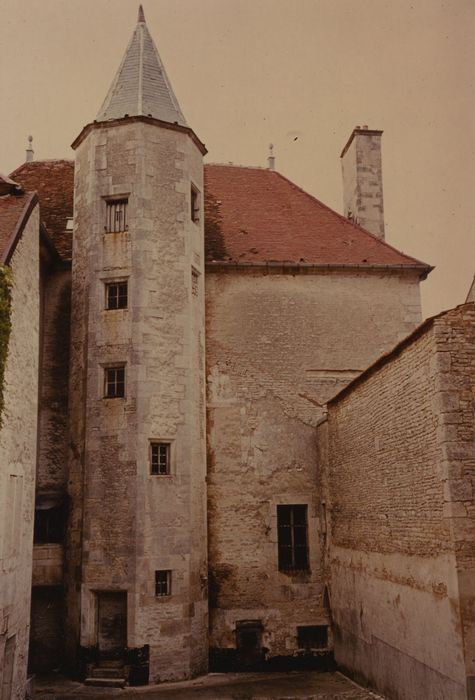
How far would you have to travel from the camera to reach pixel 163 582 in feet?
47.9

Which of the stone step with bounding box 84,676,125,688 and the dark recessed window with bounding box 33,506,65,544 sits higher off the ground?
the dark recessed window with bounding box 33,506,65,544

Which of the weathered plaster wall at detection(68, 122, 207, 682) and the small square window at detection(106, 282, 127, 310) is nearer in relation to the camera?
the weathered plaster wall at detection(68, 122, 207, 682)

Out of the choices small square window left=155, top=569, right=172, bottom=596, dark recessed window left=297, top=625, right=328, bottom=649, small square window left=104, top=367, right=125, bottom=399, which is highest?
small square window left=104, top=367, right=125, bottom=399

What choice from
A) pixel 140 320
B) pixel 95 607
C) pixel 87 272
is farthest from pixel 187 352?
pixel 95 607

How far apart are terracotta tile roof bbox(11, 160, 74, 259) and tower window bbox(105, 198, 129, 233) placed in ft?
5.06

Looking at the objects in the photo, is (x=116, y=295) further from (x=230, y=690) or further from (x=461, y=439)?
(x=461, y=439)

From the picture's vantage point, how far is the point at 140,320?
15492 millimetres

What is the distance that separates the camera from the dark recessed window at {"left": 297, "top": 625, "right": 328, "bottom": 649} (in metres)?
16.1

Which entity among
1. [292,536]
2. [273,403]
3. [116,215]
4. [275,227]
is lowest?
[292,536]

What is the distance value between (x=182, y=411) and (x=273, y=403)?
2.62 m

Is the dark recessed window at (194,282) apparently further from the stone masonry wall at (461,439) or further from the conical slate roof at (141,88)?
the stone masonry wall at (461,439)

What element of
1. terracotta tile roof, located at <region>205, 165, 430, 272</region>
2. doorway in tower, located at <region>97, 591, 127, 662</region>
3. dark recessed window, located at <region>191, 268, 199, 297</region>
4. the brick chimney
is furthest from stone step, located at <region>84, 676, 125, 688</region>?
the brick chimney

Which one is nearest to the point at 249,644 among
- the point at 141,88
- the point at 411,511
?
the point at 411,511

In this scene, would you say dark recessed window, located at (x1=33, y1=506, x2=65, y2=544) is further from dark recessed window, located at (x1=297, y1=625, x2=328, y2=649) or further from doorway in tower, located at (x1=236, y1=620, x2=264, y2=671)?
dark recessed window, located at (x1=297, y1=625, x2=328, y2=649)
